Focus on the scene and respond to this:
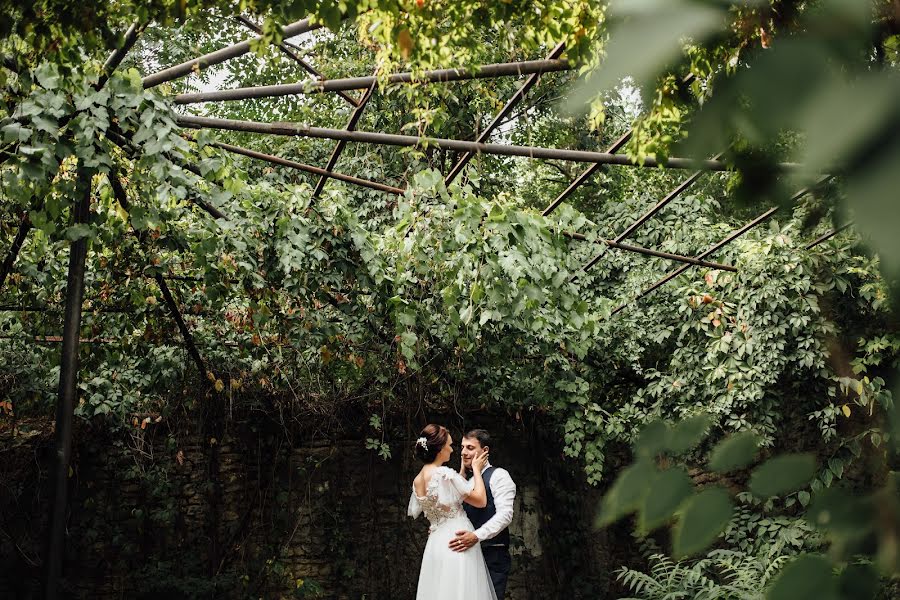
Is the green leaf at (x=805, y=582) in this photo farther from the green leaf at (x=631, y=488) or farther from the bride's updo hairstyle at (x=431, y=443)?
the bride's updo hairstyle at (x=431, y=443)

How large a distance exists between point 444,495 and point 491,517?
17.6 inches

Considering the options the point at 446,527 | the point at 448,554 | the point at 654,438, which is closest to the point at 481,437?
the point at 446,527

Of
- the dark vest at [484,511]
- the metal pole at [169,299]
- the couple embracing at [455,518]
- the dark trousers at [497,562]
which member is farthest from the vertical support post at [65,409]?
the dark trousers at [497,562]

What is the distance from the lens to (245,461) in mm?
6977

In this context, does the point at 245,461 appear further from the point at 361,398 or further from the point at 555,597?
the point at 555,597

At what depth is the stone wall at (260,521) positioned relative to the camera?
645cm

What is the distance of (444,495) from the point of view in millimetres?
4773

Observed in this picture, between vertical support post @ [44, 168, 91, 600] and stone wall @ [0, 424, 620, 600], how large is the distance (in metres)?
3.14

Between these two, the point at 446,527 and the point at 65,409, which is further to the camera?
the point at 446,527

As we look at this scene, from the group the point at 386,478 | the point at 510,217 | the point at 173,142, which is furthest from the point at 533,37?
the point at 386,478

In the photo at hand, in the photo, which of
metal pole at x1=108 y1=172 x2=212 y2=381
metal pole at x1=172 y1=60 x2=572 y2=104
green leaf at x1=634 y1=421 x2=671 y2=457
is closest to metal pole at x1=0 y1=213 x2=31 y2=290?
metal pole at x1=108 y1=172 x2=212 y2=381

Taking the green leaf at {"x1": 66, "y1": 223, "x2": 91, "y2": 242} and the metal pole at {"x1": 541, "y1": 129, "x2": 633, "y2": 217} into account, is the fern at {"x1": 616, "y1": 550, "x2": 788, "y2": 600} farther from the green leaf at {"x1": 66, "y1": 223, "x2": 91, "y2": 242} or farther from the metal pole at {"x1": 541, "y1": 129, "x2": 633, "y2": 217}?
the green leaf at {"x1": 66, "y1": 223, "x2": 91, "y2": 242}

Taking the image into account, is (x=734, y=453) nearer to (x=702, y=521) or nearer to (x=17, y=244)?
(x=702, y=521)

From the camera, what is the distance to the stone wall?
6445 mm
